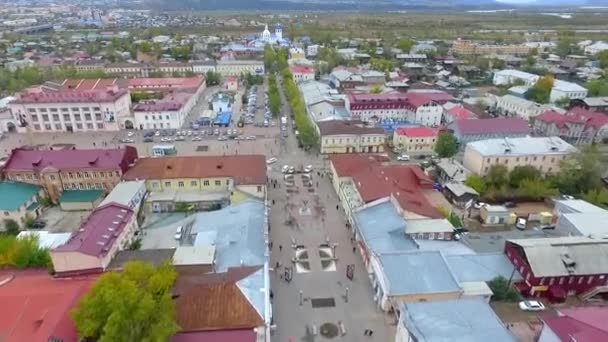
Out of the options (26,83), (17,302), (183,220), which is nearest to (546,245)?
(183,220)

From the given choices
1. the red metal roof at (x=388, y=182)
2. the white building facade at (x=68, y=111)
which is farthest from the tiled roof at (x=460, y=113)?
the white building facade at (x=68, y=111)

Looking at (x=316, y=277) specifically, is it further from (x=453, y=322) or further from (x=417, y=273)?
(x=453, y=322)

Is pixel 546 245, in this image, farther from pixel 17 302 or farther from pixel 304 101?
pixel 304 101

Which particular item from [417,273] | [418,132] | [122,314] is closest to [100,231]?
[122,314]

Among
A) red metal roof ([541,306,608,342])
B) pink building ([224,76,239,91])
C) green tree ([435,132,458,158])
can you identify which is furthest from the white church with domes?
red metal roof ([541,306,608,342])

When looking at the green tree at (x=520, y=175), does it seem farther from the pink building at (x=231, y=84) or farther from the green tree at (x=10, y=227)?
the pink building at (x=231, y=84)

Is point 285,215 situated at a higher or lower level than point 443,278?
lower
